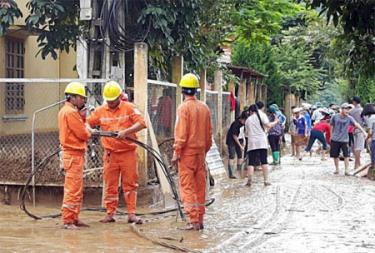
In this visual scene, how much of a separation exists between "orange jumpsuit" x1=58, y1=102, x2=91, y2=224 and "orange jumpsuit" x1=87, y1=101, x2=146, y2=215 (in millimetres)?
472

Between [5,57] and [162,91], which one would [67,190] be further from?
[5,57]

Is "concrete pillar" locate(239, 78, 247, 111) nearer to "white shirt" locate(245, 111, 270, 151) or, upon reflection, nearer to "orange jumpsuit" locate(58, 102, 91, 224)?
"white shirt" locate(245, 111, 270, 151)

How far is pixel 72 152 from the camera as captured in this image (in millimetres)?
9289

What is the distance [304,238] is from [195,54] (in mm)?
6841

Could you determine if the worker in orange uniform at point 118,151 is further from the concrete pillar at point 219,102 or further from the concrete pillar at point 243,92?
the concrete pillar at point 243,92

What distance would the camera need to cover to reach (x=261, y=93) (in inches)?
1383

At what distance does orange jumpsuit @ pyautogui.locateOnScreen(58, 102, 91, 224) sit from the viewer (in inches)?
363

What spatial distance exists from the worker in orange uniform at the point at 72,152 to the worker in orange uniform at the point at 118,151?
44cm

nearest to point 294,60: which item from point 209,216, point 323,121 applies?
point 323,121

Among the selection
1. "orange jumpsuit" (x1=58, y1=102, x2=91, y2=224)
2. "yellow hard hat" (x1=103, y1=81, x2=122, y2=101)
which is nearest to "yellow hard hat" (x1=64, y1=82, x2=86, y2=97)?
"orange jumpsuit" (x1=58, y1=102, x2=91, y2=224)

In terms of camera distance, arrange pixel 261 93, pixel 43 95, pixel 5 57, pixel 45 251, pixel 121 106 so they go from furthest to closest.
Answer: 1. pixel 261 93
2. pixel 5 57
3. pixel 43 95
4. pixel 121 106
5. pixel 45 251

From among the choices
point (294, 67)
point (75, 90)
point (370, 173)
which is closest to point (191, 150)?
point (75, 90)

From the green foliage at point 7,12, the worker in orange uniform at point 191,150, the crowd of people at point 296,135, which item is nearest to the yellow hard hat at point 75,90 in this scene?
the worker in orange uniform at point 191,150

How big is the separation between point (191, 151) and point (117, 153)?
1.11 m
